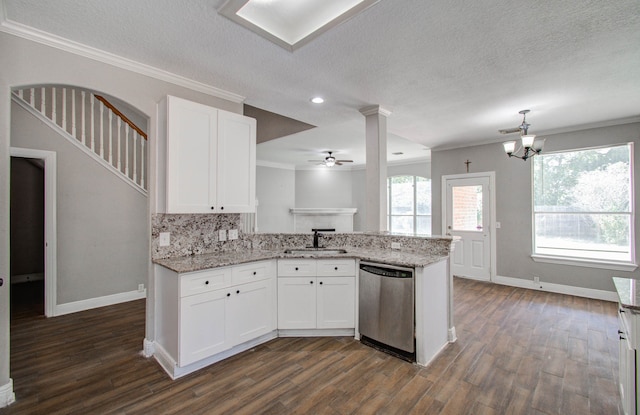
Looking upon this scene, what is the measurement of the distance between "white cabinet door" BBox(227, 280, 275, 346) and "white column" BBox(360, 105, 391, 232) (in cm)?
153

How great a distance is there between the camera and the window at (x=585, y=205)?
429 centimetres

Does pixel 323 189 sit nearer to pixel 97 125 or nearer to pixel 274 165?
pixel 274 165

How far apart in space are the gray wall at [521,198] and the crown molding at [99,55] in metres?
4.77

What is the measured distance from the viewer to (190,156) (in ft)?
8.65

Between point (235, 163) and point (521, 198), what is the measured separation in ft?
16.4

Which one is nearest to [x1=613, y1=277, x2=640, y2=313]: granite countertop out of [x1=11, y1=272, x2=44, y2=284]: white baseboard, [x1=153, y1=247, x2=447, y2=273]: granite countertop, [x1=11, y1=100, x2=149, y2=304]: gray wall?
[x1=153, y1=247, x2=447, y2=273]: granite countertop

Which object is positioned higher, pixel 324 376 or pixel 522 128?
pixel 522 128

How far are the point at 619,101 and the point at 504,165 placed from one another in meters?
1.90

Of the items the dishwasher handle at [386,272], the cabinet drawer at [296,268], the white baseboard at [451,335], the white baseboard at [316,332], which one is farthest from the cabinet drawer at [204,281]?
the white baseboard at [451,335]

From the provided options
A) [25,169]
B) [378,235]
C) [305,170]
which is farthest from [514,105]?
[25,169]

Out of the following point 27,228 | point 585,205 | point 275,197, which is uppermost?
point 275,197

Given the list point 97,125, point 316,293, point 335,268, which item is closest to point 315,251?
point 335,268

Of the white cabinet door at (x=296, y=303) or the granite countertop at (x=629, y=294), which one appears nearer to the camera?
the granite countertop at (x=629, y=294)

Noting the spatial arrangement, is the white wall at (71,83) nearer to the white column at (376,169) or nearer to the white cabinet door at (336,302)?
the white cabinet door at (336,302)
